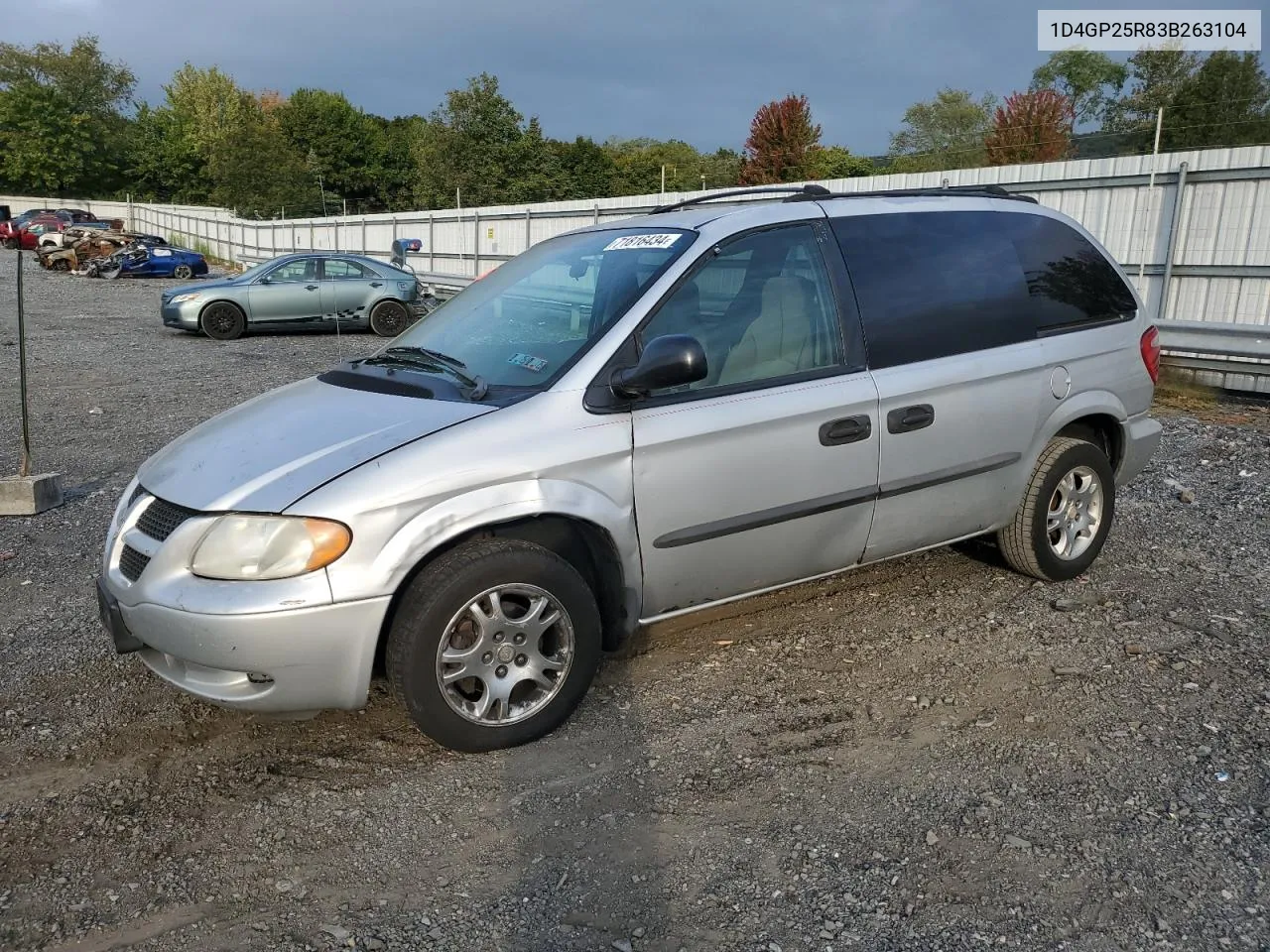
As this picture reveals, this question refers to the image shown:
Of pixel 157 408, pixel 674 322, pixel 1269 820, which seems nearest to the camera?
pixel 1269 820

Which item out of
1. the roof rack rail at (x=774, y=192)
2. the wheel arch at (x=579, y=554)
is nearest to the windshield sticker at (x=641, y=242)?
the roof rack rail at (x=774, y=192)

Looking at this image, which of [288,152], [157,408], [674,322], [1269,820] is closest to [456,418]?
[674,322]

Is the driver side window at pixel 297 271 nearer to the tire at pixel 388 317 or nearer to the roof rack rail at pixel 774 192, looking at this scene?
the tire at pixel 388 317

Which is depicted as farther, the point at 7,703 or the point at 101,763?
the point at 7,703

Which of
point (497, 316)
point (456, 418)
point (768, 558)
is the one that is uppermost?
point (497, 316)

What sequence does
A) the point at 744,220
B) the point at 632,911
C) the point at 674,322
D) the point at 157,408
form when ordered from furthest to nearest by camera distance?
the point at 157,408 → the point at 744,220 → the point at 674,322 → the point at 632,911

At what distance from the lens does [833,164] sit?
5900 centimetres

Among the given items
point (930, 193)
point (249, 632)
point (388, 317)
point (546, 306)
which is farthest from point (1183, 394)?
point (388, 317)

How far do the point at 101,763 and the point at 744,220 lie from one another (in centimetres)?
310

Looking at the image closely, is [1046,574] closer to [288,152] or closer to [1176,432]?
[1176,432]

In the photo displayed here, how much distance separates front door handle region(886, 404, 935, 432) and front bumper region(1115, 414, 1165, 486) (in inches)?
58.9

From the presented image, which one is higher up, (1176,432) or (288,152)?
(288,152)

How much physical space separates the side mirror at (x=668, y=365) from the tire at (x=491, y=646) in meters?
0.67

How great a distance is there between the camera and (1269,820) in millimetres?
3139
